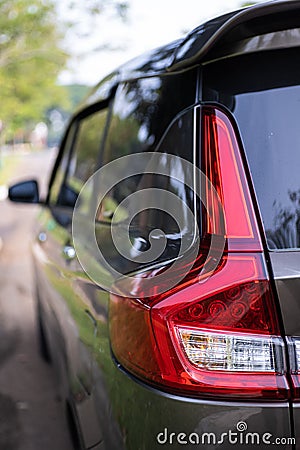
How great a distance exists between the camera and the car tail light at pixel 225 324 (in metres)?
1.71

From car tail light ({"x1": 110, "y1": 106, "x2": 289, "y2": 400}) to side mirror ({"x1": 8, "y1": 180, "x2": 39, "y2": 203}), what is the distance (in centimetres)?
285

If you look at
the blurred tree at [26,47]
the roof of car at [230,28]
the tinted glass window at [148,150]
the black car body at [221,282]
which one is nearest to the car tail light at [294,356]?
the black car body at [221,282]

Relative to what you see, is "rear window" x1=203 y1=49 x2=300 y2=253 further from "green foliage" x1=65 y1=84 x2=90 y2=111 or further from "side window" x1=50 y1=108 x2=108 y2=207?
"green foliage" x1=65 y1=84 x2=90 y2=111

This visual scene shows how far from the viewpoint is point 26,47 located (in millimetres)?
20688

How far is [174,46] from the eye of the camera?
2.32m

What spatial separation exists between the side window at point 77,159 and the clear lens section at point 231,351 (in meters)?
1.85

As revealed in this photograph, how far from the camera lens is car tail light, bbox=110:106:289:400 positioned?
171cm

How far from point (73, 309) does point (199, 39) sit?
1312 millimetres

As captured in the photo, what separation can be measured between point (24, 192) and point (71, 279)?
180 centimetres

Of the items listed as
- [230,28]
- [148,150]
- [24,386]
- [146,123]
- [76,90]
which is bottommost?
[24,386]

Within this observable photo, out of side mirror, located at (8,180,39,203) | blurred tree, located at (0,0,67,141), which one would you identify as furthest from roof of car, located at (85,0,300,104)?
blurred tree, located at (0,0,67,141)

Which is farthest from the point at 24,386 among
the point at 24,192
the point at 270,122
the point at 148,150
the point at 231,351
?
the point at 270,122

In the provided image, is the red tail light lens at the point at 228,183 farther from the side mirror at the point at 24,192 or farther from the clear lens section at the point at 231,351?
the side mirror at the point at 24,192

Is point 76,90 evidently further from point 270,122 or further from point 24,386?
point 270,122
